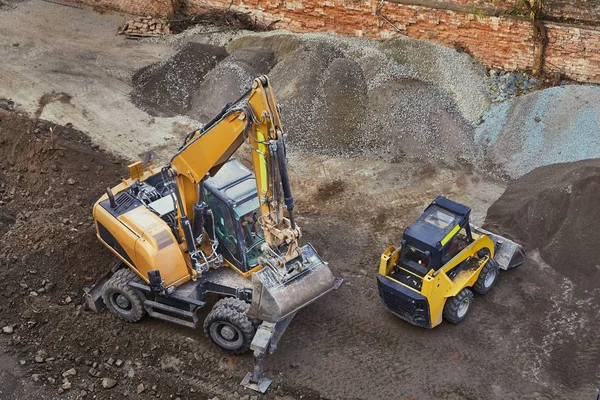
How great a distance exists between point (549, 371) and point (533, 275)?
2.13 meters

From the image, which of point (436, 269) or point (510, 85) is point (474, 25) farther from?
point (436, 269)

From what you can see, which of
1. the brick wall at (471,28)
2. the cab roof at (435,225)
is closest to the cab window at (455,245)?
the cab roof at (435,225)

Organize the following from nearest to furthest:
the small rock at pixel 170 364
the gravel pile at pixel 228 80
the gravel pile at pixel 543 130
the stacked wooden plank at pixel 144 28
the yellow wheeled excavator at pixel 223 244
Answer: the yellow wheeled excavator at pixel 223 244 < the small rock at pixel 170 364 < the gravel pile at pixel 543 130 < the gravel pile at pixel 228 80 < the stacked wooden plank at pixel 144 28

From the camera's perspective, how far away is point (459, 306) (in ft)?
35.3

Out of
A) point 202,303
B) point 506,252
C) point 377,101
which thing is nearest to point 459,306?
point 506,252

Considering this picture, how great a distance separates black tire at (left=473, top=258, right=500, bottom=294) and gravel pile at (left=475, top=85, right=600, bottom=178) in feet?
12.2

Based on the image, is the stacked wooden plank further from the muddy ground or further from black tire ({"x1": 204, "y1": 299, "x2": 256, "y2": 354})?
black tire ({"x1": 204, "y1": 299, "x2": 256, "y2": 354})

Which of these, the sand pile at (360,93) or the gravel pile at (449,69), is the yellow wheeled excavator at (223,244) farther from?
the gravel pile at (449,69)

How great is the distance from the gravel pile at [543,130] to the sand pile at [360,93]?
0.59 meters

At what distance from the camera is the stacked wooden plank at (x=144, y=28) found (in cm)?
2050

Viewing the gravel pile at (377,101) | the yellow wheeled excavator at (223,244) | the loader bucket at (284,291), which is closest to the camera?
the yellow wheeled excavator at (223,244)

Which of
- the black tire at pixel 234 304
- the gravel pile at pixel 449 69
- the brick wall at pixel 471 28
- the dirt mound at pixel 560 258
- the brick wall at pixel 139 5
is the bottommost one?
the dirt mound at pixel 560 258

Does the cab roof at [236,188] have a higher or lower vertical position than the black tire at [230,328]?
higher

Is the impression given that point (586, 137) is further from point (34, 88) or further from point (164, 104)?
point (34, 88)
